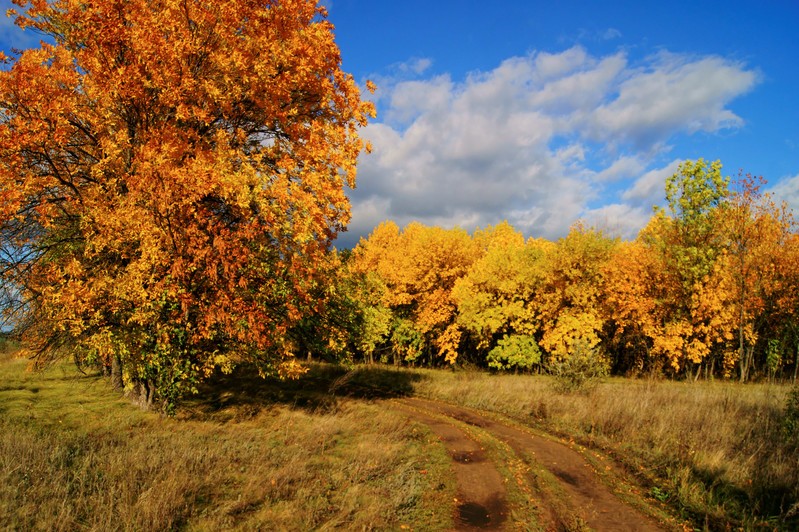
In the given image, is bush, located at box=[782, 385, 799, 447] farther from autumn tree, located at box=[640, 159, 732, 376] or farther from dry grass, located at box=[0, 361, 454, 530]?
autumn tree, located at box=[640, 159, 732, 376]

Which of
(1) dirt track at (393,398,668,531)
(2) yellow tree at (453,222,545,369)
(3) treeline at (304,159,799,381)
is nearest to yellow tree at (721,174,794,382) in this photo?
(3) treeline at (304,159,799,381)

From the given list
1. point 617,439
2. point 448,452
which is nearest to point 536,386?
point 617,439

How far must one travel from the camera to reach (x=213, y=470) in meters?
9.15

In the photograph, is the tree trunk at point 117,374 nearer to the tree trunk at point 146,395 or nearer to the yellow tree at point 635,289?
the tree trunk at point 146,395

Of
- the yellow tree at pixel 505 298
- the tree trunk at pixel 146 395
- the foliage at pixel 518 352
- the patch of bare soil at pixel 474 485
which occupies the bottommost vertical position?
the patch of bare soil at pixel 474 485

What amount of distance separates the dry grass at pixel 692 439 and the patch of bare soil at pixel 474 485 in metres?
3.54

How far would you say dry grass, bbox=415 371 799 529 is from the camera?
9266 mm

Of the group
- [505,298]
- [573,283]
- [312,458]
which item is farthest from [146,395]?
[573,283]

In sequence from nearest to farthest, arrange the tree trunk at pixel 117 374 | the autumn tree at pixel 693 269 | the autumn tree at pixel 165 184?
the autumn tree at pixel 165 184, the tree trunk at pixel 117 374, the autumn tree at pixel 693 269

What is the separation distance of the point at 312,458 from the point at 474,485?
390 centimetres

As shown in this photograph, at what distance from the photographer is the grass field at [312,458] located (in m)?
7.51

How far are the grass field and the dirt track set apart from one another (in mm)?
584

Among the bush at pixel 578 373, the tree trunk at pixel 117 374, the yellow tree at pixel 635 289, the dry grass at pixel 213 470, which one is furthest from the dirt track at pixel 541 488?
the yellow tree at pixel 635 289

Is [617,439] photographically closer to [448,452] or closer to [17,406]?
[448,452]
